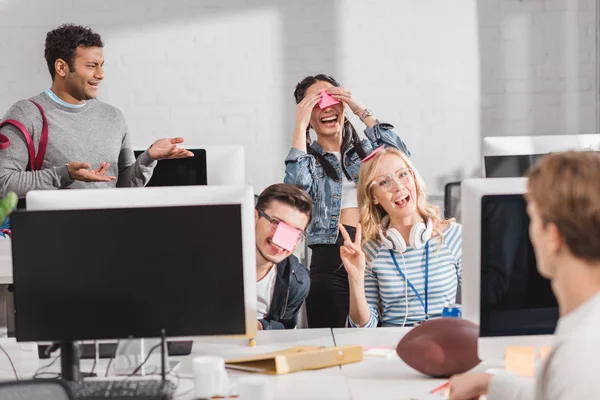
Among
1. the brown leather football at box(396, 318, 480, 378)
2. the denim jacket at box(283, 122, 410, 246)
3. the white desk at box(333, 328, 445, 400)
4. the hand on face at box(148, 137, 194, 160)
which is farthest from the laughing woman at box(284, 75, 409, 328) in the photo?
the brown leather football at box(396, 318, 480, 378)

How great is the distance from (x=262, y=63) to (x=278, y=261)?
2511 mm

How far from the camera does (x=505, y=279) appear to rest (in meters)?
1.77

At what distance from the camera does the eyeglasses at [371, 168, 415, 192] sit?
2.58 m

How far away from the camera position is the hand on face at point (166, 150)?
280cm

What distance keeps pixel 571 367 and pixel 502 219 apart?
0.54 metres

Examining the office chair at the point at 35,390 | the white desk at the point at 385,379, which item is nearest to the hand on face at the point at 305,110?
the white desk at the point at 385,379

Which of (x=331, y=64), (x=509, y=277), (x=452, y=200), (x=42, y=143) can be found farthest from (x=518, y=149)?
(x=331, y=64)

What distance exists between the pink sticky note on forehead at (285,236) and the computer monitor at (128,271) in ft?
1.55

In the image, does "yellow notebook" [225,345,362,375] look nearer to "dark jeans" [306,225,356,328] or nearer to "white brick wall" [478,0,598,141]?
"dark jeans" [306,225,356,328]

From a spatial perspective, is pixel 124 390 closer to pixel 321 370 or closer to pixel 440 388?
pixel 321 370

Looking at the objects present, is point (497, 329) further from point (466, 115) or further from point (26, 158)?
point (466, 115)

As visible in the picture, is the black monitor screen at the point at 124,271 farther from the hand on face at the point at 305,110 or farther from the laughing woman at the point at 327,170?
the hand on face at the point at 305,110

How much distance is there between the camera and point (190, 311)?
1807 mm

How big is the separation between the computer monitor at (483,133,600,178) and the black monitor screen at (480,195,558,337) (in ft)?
2.53
